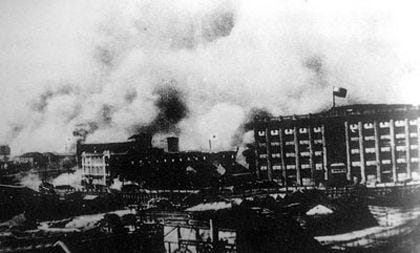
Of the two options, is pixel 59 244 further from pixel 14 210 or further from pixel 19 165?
pixel 19 165

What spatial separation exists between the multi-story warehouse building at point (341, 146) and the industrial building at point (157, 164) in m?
2.65

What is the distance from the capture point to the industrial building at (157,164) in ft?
55.9

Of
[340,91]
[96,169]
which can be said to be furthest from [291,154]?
[96,169]

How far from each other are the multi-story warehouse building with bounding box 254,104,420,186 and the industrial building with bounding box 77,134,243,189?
265 centimetres

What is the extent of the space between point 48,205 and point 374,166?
13.5m

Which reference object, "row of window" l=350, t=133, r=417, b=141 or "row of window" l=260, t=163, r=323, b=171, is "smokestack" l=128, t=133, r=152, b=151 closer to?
"row of window" l=260, t=163, r=323, b=171

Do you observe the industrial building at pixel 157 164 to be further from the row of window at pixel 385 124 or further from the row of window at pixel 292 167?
the row of window at pixel 385 124

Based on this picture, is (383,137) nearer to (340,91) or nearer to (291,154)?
(291,154)

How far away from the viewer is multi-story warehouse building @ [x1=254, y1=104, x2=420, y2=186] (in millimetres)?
17344

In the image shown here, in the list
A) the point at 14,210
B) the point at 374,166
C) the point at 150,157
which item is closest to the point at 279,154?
the point at 374,166

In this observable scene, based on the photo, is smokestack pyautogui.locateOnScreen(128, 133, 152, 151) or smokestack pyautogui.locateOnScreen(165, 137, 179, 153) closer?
smokestack pyautogui.locateOnScreen(128, 133, 152, 151)

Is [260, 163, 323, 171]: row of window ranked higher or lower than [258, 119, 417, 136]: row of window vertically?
lower

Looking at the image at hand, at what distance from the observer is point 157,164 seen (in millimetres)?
17719

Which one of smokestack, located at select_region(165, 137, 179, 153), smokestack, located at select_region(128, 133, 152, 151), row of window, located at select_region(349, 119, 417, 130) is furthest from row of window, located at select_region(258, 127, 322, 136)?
smokestack, located at select_region(128, 133, 152, 151)
